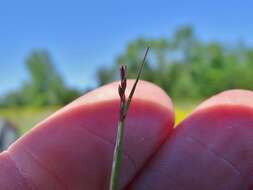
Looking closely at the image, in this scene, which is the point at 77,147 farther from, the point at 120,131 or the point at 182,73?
the point at 182,73

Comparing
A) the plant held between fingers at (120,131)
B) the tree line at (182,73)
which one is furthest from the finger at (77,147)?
the tree line at (182,73)

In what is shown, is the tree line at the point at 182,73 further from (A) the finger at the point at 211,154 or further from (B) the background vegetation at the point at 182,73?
(A) the finger at the point at 211,154

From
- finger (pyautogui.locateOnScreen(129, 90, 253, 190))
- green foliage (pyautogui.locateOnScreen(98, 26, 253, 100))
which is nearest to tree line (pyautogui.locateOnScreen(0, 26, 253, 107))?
green foliage (pyautogui.locateOnScreen(98, 26, 253, 100))

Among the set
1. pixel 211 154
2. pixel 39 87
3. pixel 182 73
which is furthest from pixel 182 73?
pixel 211 154

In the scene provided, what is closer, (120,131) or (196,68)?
(120,131)

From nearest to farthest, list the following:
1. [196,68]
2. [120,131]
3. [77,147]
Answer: [120,131] → [77,147] → [196,68]

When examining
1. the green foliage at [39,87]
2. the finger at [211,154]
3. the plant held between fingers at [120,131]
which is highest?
the plant held between fingers at [120,131]

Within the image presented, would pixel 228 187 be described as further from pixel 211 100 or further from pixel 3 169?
pixel 3 169

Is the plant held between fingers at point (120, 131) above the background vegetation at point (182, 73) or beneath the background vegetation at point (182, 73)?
above

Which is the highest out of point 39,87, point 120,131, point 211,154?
point 120,131
